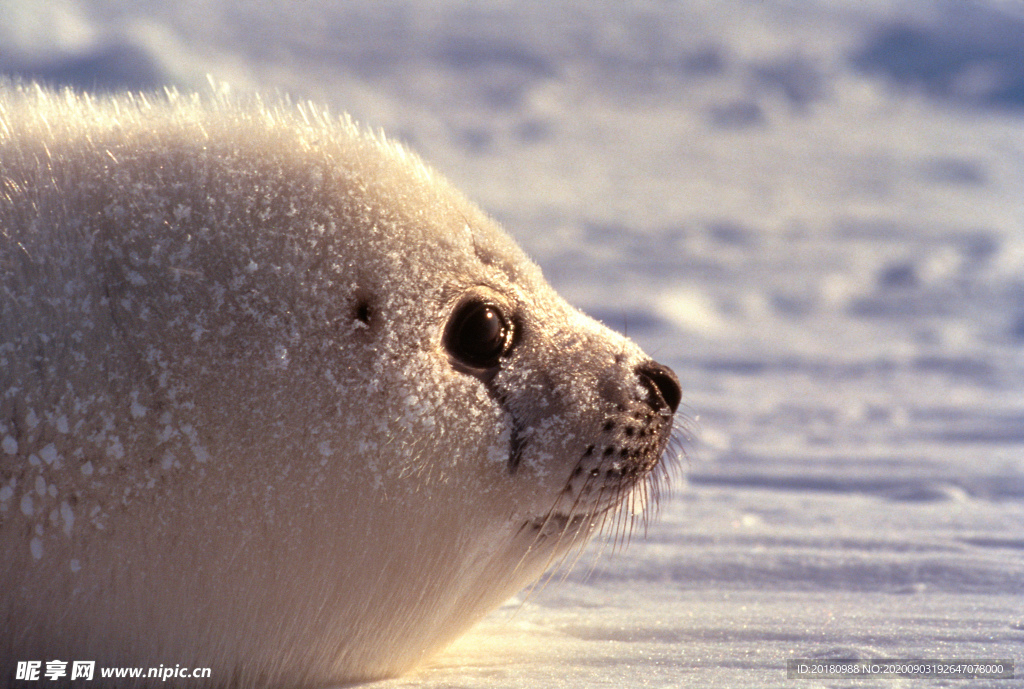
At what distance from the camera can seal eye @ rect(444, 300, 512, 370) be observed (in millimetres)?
1822

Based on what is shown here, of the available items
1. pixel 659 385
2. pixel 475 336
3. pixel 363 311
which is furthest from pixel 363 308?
pixel 659 385

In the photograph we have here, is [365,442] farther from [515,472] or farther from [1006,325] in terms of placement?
[1006,325]

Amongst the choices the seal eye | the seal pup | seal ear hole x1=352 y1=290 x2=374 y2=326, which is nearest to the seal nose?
the seal pup

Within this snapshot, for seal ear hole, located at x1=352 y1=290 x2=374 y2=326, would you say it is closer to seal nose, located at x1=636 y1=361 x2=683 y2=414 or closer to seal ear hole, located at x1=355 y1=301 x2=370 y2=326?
seal ear hole, located at x1=355 y1=301 x2=370 y2=326

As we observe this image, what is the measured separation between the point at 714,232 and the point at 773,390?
3.38 meters

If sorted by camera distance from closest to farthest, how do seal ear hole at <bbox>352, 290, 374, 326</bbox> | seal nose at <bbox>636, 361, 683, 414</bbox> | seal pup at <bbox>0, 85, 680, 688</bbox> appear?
seal pup at <bbox>0, 85, 680, 688</bbox> < seal ear hole at <bbox>352, 290, 374, 326</bbox> < seal nose at <bbox>636, 361, 683, 414</bbox>

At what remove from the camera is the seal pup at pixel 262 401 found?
1.54 metres

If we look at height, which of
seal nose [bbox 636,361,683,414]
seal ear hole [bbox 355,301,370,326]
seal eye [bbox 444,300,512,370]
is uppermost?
seal ear hole [bbox 355,301,370,326]

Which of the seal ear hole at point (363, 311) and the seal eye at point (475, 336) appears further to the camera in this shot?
the seal eye at point (475, 336)

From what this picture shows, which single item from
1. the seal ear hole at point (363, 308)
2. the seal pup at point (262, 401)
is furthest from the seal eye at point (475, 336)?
the seal ear hole at point (363, 308)

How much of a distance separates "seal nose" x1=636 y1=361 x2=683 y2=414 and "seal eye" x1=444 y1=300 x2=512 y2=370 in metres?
0.37

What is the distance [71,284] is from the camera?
158cm

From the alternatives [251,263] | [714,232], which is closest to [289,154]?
[251,263]

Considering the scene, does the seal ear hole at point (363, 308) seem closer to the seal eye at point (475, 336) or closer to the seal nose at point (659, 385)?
the seal eye at point (475, 336)
